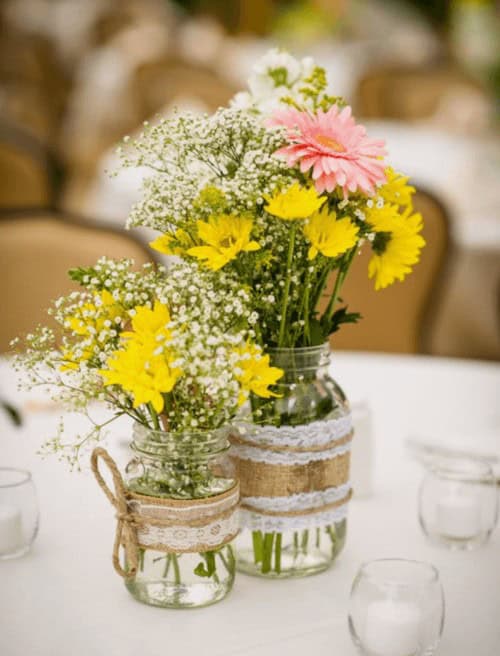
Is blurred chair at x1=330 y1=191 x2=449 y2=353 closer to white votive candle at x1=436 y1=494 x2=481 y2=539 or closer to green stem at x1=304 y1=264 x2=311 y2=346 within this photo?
white votive candle at x1=436 y1=494 x2=481 y2=539

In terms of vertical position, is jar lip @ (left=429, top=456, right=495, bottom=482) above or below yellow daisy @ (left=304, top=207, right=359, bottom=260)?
below

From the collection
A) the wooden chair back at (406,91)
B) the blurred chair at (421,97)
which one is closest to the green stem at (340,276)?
the blurred chair at (421,97)

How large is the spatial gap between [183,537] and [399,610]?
19 cm

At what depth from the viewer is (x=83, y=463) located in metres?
1.28

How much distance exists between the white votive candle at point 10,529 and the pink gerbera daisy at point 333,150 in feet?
1.48

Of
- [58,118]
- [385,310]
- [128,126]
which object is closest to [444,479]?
[385,310]

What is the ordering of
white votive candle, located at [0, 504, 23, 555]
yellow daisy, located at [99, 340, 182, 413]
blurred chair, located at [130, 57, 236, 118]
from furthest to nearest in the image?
1. blurred chair, located at [130, 57, 236, 118]
2. white votive candle, located at [0, 504, 23, 555]
3. yellow daisy, located at [99, 340, 182, 413]

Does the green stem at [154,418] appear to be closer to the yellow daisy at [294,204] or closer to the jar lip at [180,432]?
the jar lip at [180,432]

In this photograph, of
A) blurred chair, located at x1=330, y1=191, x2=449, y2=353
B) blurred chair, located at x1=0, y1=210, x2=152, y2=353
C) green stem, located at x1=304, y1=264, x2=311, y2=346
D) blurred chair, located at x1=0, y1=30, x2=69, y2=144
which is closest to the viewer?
green stem, located at x1=304, y1=264, x2=311, y2=346

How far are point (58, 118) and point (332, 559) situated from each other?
5996mm

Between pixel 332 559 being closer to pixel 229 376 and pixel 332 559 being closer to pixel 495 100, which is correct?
pixel 229 376

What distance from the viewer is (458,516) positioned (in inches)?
40.2

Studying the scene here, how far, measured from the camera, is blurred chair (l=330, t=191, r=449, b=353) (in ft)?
6.93

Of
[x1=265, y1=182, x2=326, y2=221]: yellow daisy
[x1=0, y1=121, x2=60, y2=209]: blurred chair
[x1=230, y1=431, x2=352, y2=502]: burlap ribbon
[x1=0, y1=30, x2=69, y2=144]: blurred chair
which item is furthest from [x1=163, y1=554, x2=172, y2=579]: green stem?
[x1=0, y1=30, x2=69, y2=144]: blurred chair
